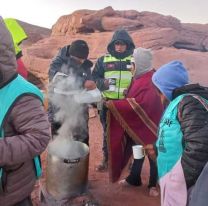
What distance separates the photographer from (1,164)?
84.1 inches

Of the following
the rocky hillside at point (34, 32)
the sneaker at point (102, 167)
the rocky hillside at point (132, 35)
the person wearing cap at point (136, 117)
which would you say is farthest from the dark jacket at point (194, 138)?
the rocky hillside at point (34, 32)

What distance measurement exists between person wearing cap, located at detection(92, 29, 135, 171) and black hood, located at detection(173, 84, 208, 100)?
108 inches

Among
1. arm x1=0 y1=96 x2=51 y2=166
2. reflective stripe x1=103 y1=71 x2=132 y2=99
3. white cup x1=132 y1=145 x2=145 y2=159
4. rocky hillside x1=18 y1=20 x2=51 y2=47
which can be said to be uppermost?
arm x1=0 y1=96 x2=51 y2=166

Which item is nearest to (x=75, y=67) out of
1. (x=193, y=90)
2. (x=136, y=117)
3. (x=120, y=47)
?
(x=120, y=47)

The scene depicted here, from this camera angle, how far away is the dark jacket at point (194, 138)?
2.47 metres


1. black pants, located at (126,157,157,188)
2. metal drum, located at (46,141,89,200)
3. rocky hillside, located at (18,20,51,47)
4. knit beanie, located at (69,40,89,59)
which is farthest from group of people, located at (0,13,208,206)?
rocky hillside, located at (18,20,51,47)

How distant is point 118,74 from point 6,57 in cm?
369

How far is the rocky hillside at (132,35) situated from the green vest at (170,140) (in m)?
12.3

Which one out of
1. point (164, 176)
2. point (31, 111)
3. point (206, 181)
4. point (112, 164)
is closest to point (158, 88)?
point (164, 176)

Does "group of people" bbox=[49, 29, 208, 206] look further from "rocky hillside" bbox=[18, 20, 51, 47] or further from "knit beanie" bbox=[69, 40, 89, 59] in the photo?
"rocky hillside" bbox=[18, 20, 51, 47]

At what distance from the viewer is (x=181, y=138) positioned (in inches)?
107

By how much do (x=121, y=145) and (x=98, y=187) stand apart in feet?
2.68

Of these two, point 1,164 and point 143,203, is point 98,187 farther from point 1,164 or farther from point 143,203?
point 1,164

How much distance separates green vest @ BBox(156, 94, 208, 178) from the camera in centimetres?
274
